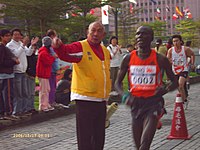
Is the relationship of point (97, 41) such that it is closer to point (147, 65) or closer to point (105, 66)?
point (105, 66)

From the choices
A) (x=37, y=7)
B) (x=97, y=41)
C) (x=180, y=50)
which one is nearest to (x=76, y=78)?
(x=97, y=41)

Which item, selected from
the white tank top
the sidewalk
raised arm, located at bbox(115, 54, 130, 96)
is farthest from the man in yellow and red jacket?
the white tank top

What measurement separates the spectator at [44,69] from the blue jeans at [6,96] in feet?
3.08

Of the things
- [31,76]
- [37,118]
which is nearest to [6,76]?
[31,76]

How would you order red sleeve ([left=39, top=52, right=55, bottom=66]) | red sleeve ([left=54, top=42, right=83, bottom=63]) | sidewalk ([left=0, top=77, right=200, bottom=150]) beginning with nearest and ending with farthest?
red sleeve ([left=54, top=42, right=83, bottom=63])
sidewalk ([left=0, top=77, right=200, bottom=150])
red sleeve ([left=39, top=52, right=55, bottom=66])

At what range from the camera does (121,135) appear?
25.4ft

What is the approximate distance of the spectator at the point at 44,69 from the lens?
9594mm

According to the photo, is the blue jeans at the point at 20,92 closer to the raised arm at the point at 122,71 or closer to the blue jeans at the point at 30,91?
the blue jeans at the point at 30,91

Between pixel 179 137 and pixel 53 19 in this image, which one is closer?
pixel 179 137

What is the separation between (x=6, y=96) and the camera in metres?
8.88

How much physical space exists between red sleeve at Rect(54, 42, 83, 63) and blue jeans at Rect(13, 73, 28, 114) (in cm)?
414

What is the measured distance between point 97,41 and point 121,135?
2.94 meters

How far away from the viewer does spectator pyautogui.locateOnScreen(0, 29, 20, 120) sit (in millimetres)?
8500

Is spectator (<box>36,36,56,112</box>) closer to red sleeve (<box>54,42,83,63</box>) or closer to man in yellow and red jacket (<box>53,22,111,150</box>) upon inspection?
man in yellow and red jacket (<box>53,22,111,150</box>)
